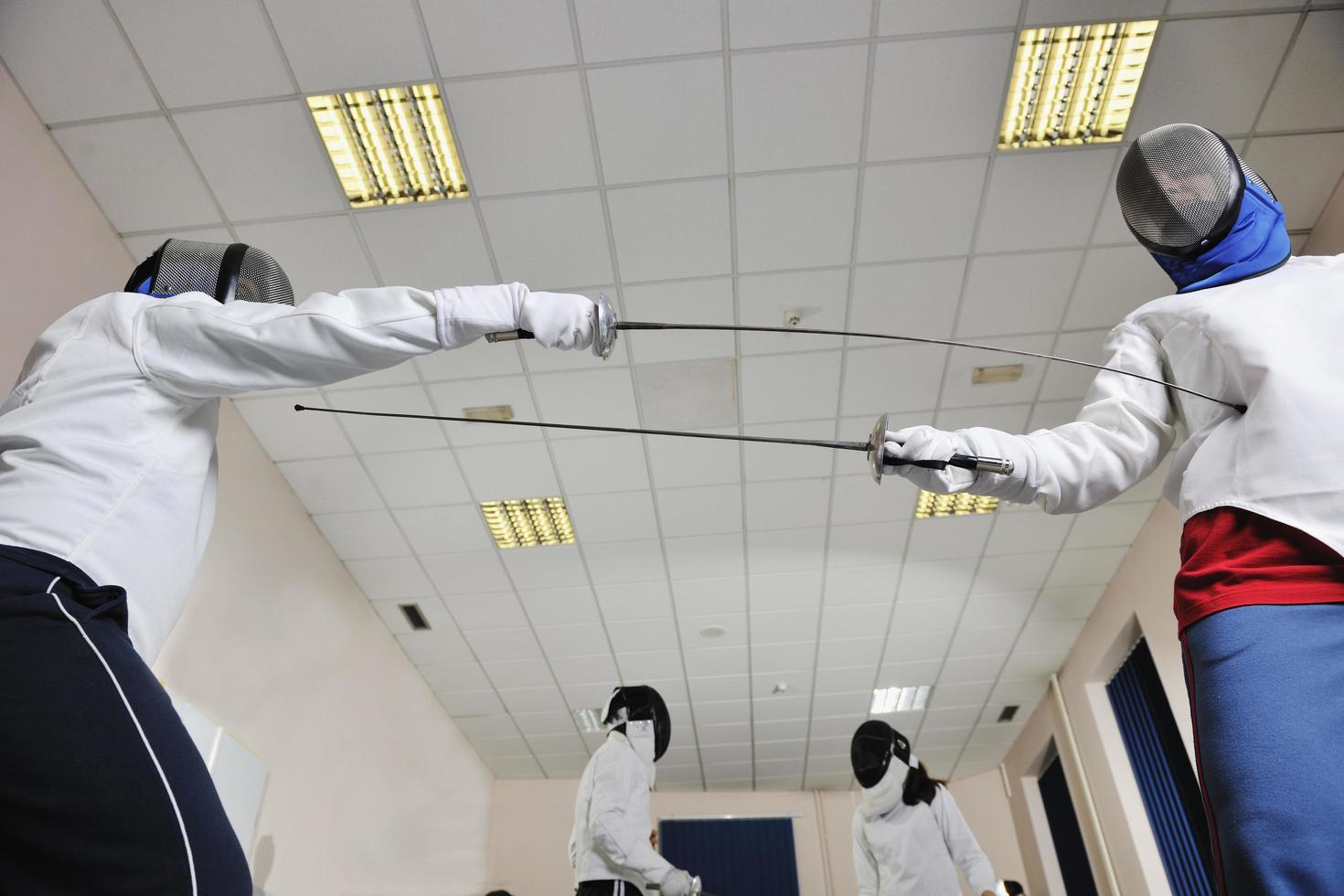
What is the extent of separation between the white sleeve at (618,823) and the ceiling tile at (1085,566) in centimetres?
338

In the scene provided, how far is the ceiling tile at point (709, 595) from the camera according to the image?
5711mm

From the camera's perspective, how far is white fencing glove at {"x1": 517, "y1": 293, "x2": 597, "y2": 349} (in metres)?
1.53

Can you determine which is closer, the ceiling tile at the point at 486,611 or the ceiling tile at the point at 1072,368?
the ceiling tile at the point at 1072,368

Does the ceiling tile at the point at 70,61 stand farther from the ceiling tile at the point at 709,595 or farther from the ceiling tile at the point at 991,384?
the ceiling tile at the point at 709,595

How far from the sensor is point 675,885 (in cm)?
321

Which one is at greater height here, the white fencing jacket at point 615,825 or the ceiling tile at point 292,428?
the ceiling tile at point 292,428

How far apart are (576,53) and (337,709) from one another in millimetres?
4066

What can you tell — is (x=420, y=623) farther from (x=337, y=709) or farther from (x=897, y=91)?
(x=897, y=91)

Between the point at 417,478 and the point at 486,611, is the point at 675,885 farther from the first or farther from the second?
the point at 486,611

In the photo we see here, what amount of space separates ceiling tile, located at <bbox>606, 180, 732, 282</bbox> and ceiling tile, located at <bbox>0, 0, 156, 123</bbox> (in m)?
1.75

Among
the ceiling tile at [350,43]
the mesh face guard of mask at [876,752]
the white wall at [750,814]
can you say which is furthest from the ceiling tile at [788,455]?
the white wall at [750,814]

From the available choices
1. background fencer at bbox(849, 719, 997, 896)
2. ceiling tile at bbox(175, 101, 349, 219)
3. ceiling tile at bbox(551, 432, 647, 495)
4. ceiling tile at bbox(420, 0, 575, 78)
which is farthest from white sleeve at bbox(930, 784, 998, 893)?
ceiling tile at bbox(175, 101, 349, 219)

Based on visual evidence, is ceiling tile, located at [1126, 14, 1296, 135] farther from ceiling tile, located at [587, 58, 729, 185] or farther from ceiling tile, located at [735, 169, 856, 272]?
ceiling tile, located at [587, 58, 729, 185]

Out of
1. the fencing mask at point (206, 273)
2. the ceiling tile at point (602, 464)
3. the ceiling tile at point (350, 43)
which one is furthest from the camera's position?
the ceiling tile at point (602, 464)
